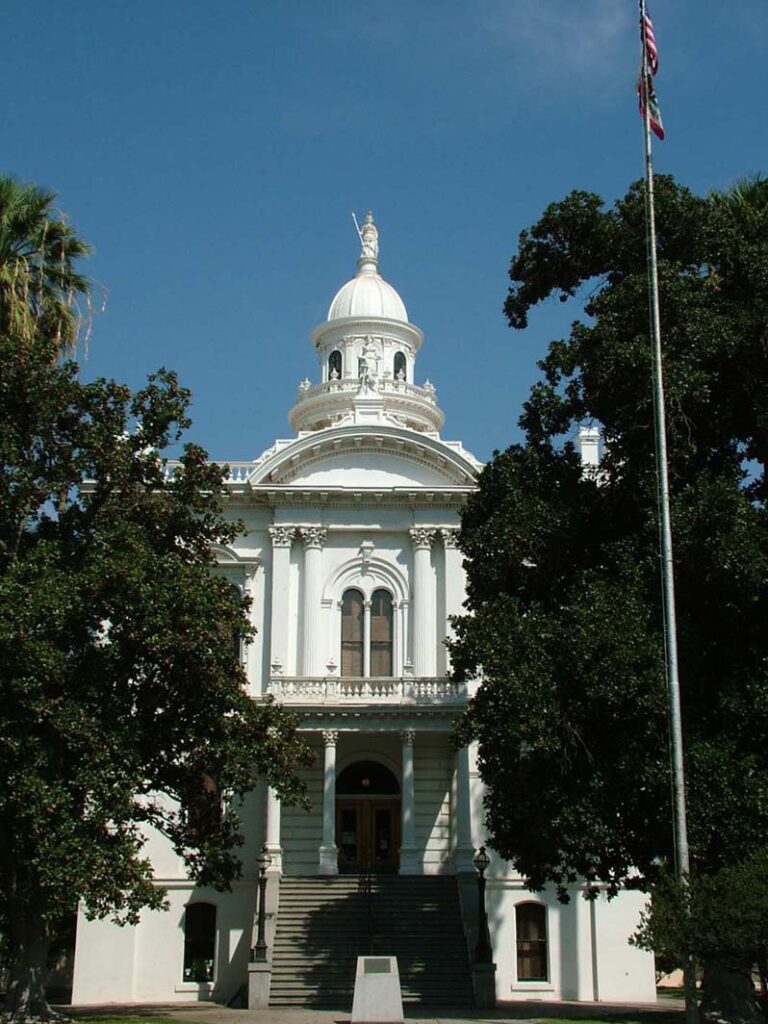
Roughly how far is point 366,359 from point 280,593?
50.4 ft

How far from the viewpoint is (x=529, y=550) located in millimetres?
24547

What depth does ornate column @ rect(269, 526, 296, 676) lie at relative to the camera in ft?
117

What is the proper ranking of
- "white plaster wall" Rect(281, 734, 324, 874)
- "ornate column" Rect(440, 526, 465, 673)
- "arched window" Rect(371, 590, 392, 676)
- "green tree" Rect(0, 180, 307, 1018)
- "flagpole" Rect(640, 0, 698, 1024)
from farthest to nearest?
"arched window" Rect(371, 590, 392, 676) < "ornate column" Rect(440, 526, 465, 673) < "white plaster wall" Rect(281, 734, 324, 874) < "green tree" Rect(0, 180, 307, 1018) < "flagpole" Rect(640, 0, 698, 1024)

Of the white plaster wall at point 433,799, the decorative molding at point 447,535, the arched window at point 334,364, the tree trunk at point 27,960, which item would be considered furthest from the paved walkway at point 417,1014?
the arched window at point 334,364

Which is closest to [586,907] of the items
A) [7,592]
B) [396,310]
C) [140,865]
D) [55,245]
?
[140,865]

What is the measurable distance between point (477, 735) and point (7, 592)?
9.09 m

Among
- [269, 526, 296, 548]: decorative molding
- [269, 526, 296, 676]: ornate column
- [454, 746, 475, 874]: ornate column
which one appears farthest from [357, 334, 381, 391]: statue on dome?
[454, 746, 475, 874]: ornate column

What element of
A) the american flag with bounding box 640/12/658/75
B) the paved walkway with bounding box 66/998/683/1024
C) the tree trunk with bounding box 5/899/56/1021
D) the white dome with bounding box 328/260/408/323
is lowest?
the paved walkway with bounding box 66/998/683/1024

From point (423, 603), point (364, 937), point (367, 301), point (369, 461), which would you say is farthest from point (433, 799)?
point (367, 301)

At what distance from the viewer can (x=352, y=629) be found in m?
36.6

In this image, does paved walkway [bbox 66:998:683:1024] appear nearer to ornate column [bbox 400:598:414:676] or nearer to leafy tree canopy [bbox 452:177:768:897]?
leafy tree canopy [bbox 452:177:768:897]

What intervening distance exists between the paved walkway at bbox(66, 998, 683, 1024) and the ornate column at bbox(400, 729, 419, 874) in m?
4.46

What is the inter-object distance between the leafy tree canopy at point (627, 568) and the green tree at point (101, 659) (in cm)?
482

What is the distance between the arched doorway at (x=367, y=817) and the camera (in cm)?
3503
